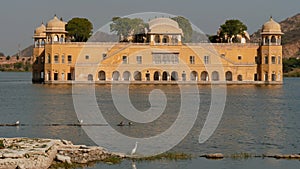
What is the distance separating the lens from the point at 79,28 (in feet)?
239

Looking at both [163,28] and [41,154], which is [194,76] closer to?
[163,28]

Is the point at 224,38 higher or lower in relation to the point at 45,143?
higher

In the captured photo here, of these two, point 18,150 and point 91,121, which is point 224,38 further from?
point 18,150

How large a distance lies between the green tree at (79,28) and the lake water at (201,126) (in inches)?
1194

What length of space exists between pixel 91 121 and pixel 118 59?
111 feet

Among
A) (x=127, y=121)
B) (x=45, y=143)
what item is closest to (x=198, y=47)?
(x=127, y=121)

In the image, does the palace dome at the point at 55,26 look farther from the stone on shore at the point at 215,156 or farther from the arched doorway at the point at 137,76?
the stone on shore at the point at 215,156

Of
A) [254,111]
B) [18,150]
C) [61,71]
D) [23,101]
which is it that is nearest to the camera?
[18,150]

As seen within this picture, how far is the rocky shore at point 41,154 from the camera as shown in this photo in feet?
50.0

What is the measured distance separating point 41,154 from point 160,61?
45.6 metres

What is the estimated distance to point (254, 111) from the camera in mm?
33750

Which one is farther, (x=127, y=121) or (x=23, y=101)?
(x=23, y=101)

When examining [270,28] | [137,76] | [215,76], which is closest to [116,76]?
[137,76]

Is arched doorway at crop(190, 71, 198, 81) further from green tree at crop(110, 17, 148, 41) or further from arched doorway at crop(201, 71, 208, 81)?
green tree at crop(110, 17, 148, 41)
